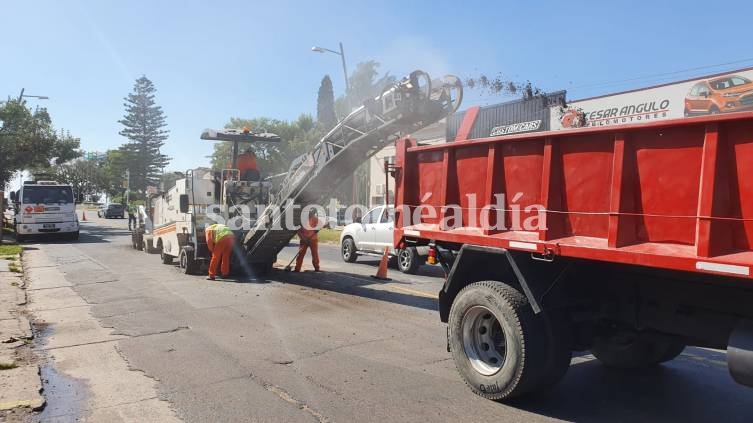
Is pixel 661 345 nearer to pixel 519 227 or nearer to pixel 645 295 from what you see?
pixel 645 295

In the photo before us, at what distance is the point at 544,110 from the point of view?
82.2 ft

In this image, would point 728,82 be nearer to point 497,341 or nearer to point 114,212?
point 497,341

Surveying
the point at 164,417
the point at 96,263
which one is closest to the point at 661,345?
the point at 164,417

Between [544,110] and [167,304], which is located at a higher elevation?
[544,110]

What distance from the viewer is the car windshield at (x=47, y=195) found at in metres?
22.0

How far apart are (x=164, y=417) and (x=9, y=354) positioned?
2.95 metres

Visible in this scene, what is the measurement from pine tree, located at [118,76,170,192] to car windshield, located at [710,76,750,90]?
56.3 metres

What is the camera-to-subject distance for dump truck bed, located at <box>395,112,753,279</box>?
3219mm

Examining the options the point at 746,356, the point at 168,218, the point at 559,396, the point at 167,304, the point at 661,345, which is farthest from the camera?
the point at 168,218

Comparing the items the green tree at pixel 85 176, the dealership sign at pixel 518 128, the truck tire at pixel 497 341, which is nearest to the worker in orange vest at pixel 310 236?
the truck tire at pixel 497 341

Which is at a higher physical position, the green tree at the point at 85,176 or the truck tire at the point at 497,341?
the green tree at the point at 85,176

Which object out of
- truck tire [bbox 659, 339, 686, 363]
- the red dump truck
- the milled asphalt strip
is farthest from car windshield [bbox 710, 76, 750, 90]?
the milled asphalt strip

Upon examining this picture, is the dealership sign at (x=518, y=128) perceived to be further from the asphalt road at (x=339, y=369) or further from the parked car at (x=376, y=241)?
the asphalt road at (x=339, y=369)

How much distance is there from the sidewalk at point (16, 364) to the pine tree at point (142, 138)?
5452cm
